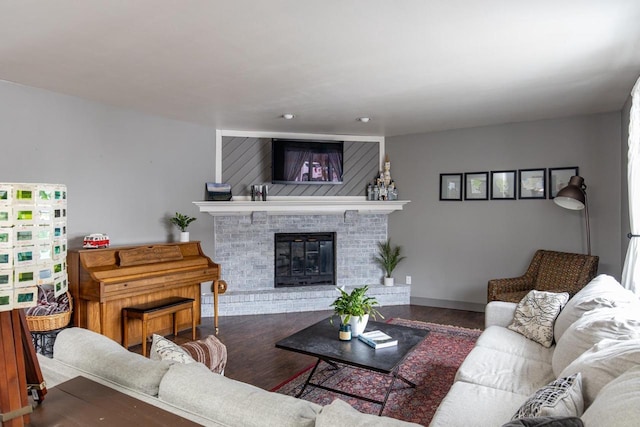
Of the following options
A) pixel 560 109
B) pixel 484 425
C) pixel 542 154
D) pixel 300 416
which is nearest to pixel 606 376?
pixel 484 425

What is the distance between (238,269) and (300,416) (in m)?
4.39

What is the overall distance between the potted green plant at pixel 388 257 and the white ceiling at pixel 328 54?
7.34 feet

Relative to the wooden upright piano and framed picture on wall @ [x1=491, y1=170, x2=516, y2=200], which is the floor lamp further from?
the wooden upright piano

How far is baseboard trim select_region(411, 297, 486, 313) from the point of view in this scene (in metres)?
5.26

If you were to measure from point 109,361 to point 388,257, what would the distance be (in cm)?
466

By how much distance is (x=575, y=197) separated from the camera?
4.16 m

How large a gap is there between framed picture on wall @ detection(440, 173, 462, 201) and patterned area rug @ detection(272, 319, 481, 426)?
2.25 metres

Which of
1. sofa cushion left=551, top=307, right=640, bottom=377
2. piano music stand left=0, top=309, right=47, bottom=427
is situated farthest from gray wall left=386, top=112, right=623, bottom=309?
piano music stand left=0, top=309, right=47, bottom=427

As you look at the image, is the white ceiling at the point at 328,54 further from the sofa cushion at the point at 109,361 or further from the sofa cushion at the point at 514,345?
the sofa cushion at the point at 514,345

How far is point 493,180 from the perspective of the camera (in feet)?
17.0

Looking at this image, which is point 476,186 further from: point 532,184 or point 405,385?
point 405,385

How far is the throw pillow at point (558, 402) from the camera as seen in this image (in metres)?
1.29

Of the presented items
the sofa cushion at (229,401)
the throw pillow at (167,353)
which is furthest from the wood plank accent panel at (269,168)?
the sofa cushion at (229,401)

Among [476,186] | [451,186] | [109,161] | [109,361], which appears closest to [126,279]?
[109,161]
